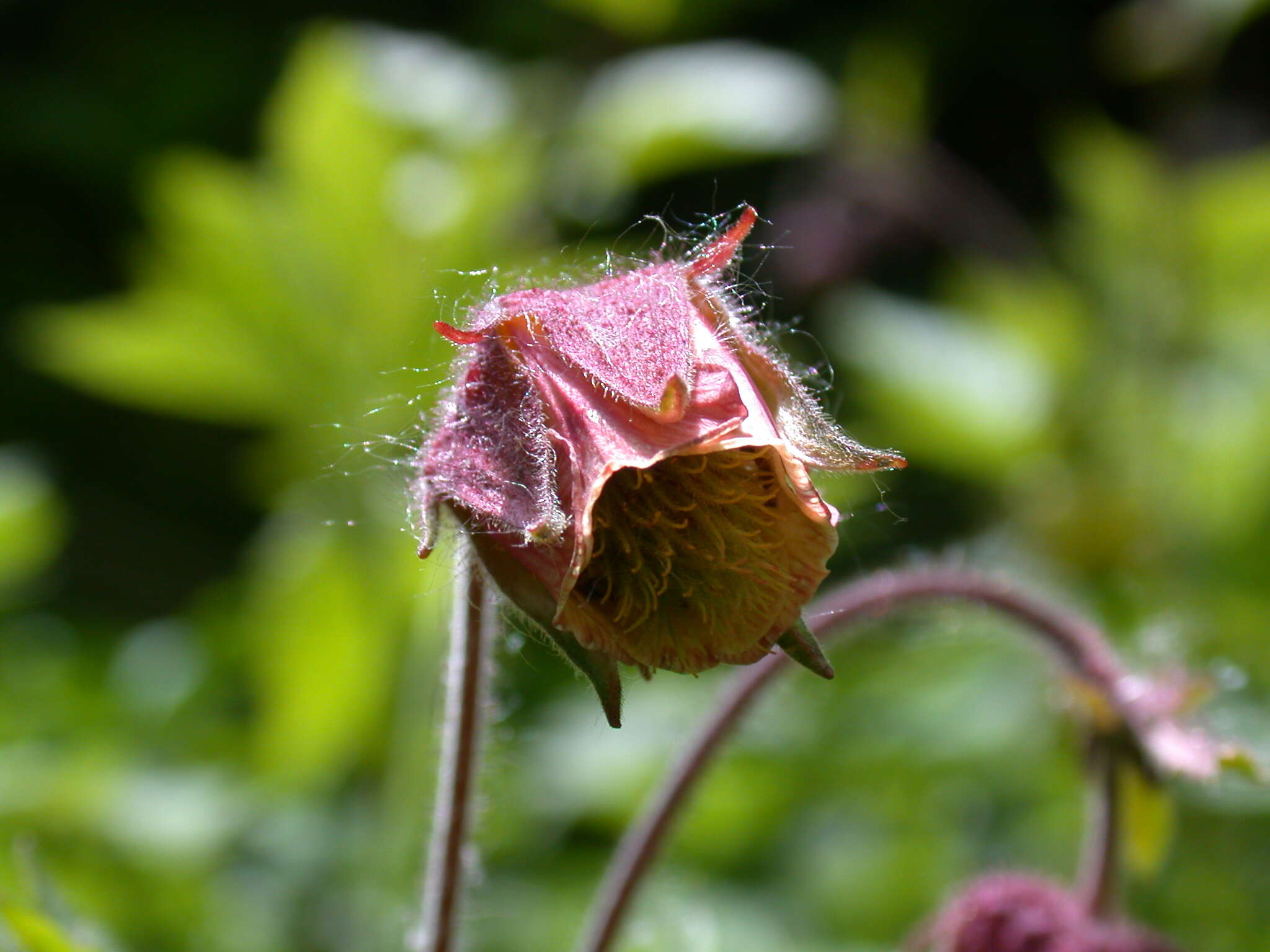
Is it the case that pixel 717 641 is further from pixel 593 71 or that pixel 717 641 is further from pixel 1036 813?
pixel 593 71

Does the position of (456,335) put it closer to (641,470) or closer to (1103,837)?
(641,470)

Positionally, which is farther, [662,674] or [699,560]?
[662,674]

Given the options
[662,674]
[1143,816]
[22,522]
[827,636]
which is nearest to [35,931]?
[827,636]

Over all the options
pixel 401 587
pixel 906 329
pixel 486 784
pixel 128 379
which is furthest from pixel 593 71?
pixel 486 784

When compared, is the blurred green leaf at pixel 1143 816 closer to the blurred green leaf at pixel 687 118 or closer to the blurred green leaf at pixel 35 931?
the blurred green leaf at pixel 35 931

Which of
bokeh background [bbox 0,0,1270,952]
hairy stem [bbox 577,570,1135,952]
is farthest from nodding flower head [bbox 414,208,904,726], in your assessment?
hairy stem [bbox 577,570,1135,952]

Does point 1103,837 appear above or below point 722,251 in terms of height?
below

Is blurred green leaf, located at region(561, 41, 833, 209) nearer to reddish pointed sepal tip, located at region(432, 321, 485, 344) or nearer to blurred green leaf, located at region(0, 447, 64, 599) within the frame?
blurred green leaf, located at region(0, 447, 64, 599)
